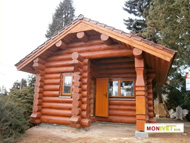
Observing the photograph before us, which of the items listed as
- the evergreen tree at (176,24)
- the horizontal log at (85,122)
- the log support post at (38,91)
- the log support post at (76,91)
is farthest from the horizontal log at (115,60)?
the evergreen tree at (176,24)

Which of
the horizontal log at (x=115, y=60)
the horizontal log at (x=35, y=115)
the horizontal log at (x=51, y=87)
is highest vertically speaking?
the horizontal log at (x=115, y=60)

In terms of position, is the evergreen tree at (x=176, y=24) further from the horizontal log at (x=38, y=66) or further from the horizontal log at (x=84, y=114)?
the horizontal log at (x=38, y=66)

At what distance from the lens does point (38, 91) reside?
8.36 m

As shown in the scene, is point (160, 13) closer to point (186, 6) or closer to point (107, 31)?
point (186, 6)

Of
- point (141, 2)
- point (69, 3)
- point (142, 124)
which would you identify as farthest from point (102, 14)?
point (142, 124)

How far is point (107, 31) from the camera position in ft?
22.3

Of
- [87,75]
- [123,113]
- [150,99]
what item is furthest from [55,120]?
[150,99]

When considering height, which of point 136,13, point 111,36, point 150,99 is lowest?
point 150,99

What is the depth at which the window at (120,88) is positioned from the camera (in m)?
8.76

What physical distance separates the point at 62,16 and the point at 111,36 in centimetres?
2330

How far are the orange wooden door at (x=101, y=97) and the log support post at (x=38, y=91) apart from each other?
3100mm

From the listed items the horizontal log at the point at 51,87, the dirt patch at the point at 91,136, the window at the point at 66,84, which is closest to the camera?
the dirt patch at the point at 91,136

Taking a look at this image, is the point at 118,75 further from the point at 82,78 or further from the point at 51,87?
the point at 51,87

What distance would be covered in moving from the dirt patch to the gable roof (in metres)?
2.78
